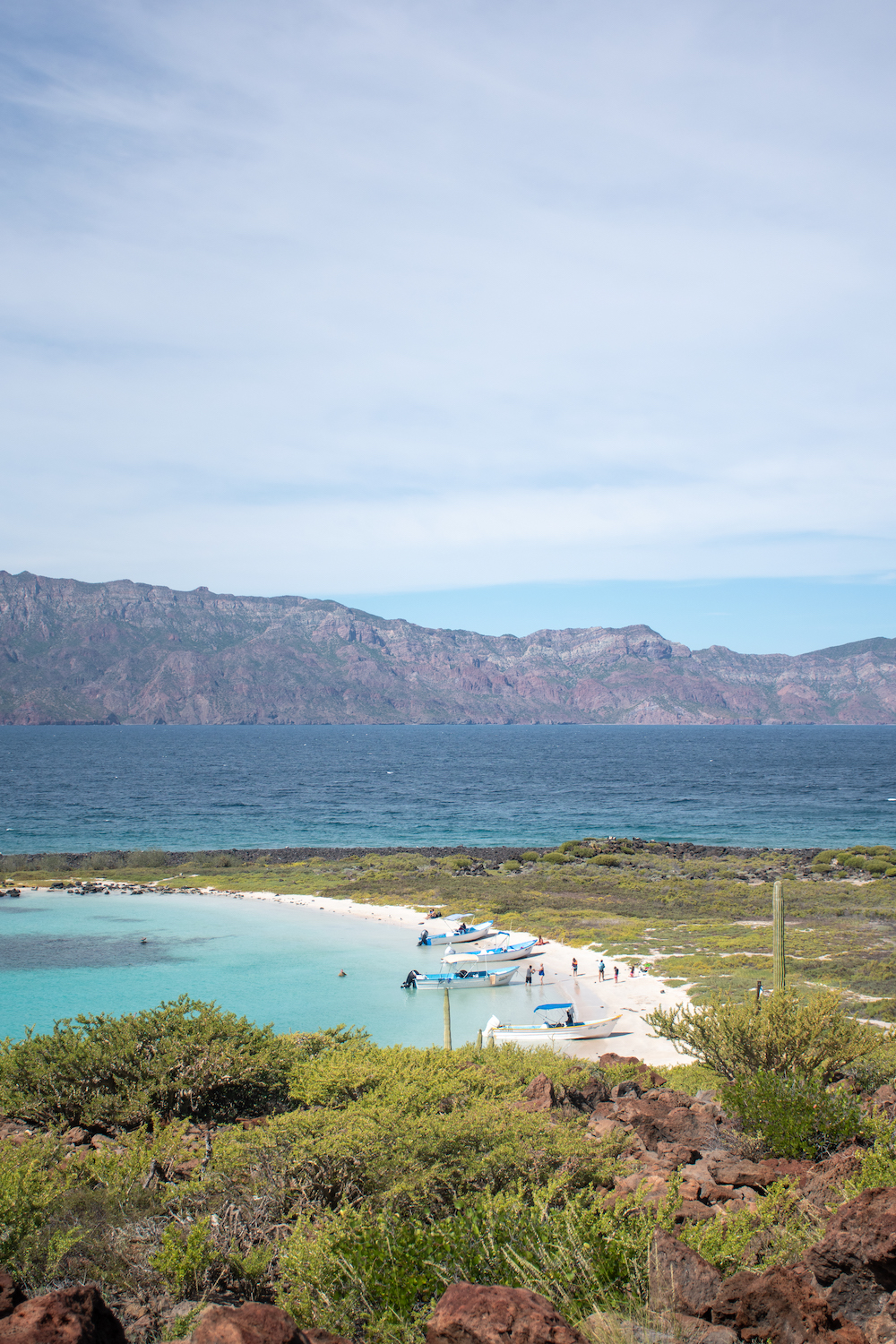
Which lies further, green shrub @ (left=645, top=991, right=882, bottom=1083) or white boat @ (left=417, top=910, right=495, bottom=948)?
white boat @ (left=417, top=910, right=495, bottom=948)

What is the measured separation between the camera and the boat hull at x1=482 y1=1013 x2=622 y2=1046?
22.1 meters

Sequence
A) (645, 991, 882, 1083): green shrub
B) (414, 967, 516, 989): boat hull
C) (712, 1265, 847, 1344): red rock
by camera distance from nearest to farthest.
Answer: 1. (712, 1265, 847, 1344): red rock
2. (645, 991, 882, 1083): green shrub
3. (414, 967, 516, 989): boat hull

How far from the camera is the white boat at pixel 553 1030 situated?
22.2 m

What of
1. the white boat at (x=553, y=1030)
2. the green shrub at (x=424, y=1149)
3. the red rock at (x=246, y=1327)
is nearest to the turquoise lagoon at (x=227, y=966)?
the white boat at (x=553, y=1030)

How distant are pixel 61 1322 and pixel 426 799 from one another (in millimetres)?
86437

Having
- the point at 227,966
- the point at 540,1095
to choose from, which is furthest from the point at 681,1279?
the point at 227,966

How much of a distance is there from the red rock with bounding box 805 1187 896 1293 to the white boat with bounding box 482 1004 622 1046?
56.3 feet

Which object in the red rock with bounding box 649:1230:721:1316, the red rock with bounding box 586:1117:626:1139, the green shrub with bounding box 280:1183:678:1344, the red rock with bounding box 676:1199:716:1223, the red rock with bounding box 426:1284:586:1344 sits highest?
the red rock with bounding box 426:1284:586:1344

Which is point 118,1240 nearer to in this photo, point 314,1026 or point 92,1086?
point 92,1086

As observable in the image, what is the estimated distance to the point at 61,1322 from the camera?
446 cm

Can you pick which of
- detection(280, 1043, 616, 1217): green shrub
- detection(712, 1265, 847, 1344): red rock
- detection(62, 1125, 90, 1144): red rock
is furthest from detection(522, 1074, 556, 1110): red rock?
detection(712, 1265, 847, 1344): red rock

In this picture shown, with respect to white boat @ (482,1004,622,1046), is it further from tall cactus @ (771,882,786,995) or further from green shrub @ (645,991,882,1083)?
green shrub @ (645,991,882,1083)

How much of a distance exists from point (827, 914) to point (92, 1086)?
35.7 metres

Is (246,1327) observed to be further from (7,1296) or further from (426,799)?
(426,799)
